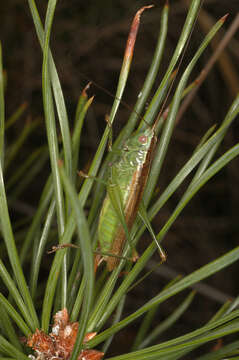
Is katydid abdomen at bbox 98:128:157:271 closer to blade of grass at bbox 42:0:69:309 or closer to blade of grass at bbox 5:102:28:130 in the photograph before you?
blade of grass at bbox 42:0:69:309

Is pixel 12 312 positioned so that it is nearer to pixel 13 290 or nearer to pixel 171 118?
pixel 13 290

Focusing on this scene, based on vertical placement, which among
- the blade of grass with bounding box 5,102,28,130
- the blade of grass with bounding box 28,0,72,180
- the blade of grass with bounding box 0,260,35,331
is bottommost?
the blade of grass with bounding box 0,260,35,331

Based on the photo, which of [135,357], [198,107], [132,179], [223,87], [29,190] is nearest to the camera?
[135,357]

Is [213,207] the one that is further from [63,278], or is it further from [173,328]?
[63,278]

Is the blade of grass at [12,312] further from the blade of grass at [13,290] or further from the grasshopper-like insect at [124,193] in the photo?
the grasshopper-like insect at [124,193]

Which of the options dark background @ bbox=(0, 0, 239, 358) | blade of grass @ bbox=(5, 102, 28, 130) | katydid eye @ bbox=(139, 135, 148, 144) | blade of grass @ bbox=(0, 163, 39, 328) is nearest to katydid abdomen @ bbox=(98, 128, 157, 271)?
katydid eye @ bbox=(139, 135, 148, 144)

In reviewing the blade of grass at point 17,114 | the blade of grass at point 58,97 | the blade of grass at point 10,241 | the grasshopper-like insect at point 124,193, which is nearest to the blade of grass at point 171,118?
the grasshopper-like insect at point 124,193

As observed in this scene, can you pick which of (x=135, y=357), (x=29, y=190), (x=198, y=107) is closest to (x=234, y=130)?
(x=198, y=107)
